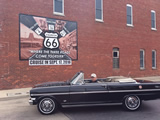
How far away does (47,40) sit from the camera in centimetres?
1073

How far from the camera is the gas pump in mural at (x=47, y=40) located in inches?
393

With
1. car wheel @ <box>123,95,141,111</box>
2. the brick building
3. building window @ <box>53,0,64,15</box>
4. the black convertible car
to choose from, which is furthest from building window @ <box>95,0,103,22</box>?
car wheel @ <box>123,95,141,111</box>

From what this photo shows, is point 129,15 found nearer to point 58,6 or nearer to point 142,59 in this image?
point 142,59

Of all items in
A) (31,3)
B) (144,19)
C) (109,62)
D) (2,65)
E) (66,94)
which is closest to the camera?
(66,94)

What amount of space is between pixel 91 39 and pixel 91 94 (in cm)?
816

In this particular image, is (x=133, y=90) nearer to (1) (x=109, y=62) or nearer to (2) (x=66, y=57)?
(2) (x=66, y=57)

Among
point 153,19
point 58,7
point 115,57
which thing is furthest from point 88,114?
point 153,19

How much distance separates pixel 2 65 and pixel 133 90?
7.67 meters

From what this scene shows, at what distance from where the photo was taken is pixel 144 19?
16.5 meters

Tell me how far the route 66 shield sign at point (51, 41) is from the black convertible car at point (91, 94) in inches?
228

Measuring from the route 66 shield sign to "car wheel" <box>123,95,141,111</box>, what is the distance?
274 inches

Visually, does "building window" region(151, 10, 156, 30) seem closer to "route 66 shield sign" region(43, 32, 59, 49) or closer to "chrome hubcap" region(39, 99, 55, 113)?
"route 66 shield sign" region(43, 32, 59, 49)

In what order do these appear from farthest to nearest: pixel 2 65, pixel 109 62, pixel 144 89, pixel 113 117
A: pixel 109 62 < pixel 2 65 < pixel 144 89 < pixel 113 117

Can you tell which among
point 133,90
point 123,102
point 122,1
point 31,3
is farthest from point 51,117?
point 122,1
